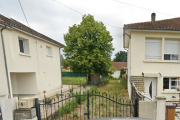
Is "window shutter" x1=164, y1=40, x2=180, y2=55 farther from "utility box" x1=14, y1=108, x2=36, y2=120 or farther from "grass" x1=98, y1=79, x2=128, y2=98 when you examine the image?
"utility box" x1=14, y1=108, x2=36, y2=120

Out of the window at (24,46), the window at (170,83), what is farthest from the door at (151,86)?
the window at (24,46)

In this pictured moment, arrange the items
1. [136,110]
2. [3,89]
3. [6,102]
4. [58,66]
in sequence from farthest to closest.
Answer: [58,66], [3,89], [136,110], [6,102]

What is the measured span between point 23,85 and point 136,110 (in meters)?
9.45

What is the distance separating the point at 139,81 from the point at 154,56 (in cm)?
231

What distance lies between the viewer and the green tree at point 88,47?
13.4 m

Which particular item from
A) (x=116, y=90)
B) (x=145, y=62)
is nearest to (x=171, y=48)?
(x=145, y=62)

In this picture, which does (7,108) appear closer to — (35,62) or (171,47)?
(35,62)

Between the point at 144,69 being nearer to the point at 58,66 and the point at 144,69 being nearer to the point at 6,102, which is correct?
the point at 6,102

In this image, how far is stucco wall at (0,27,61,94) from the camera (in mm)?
6389

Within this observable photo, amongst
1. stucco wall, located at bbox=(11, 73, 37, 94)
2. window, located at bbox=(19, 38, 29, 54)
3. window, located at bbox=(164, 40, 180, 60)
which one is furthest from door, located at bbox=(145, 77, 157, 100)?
window, located at bbox=(19, 38, 29, 54)

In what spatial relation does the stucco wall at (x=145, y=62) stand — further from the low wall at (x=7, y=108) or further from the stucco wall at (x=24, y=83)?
the stucco wall at (x=24, y=83)

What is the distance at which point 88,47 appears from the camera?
13734 millimetres

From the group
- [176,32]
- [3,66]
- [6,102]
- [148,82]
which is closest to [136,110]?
[6,102]

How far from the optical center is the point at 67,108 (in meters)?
4.73
